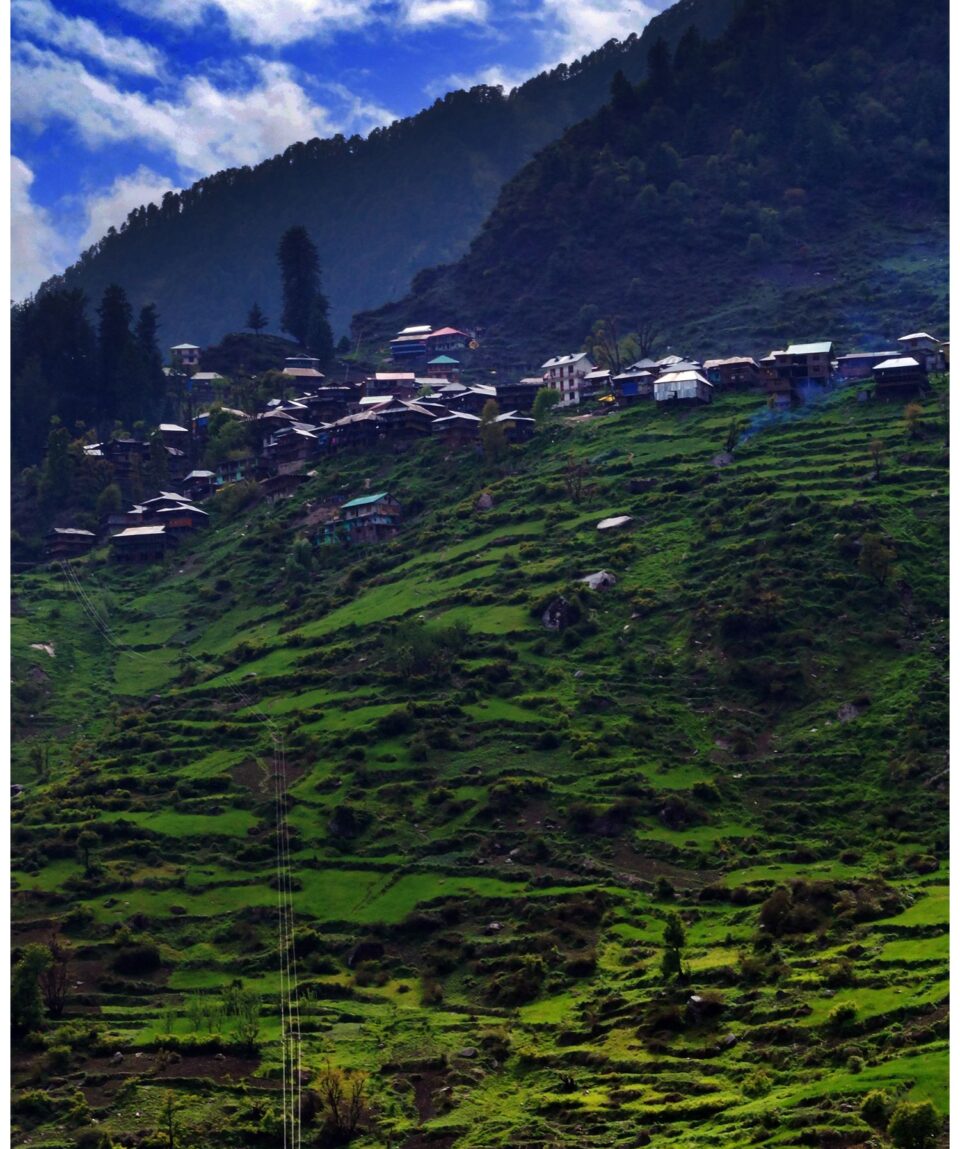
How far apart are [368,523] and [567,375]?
36691mm

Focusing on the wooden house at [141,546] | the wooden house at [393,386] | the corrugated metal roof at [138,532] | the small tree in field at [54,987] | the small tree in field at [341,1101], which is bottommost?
the small tree in field at [341,1101]

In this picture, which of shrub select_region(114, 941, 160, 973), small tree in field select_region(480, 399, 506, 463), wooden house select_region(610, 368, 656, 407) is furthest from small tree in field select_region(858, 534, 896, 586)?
shrub select_region(114, 941, 160, 973)

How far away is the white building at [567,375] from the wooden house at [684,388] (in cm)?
1564

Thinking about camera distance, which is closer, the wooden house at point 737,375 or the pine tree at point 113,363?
Result: the wooden house at point 737,375

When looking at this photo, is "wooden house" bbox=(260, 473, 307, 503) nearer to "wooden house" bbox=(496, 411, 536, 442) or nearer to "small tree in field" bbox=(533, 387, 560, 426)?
"wooden house" bbox=(496, 411, 536, 442)

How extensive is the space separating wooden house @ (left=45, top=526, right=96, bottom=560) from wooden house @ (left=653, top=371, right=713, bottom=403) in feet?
188

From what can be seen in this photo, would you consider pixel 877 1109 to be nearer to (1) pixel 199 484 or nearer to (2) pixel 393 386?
(1) pixel 199 484

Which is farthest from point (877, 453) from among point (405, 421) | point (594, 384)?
point (405, 421)

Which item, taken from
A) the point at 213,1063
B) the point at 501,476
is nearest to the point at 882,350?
the point at 501,476

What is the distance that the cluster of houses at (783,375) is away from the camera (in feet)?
472

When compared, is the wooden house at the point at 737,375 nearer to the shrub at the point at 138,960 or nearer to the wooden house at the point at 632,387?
the wooden house at the point at 632,387

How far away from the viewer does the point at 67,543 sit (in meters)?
163

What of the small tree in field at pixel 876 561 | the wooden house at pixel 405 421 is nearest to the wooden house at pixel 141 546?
the wooden house at pixel 405 421

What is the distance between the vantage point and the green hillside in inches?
2613
